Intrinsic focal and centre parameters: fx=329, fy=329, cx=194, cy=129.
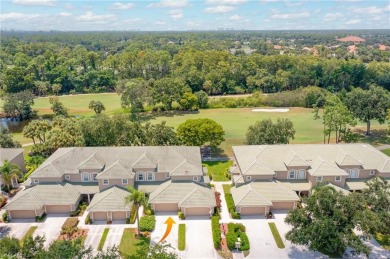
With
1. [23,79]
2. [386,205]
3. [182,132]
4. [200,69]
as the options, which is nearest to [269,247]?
[386,205]

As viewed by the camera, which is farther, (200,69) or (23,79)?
(200,69)

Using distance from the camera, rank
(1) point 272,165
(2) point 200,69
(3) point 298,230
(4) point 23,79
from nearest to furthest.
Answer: (3) point 298,230 → (1) point 272,165 → (4) point 23,79 → (2) point 200,69

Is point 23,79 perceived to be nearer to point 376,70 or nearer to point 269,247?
point 269,247

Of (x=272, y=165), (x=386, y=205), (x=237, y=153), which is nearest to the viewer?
(x=386, y=205)

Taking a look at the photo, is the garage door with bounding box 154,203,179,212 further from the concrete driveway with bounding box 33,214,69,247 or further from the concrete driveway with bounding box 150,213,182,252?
the concrete driveway with bounding box 33,214,69,247

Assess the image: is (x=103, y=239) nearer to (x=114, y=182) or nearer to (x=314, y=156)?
(x=114, y=182)
